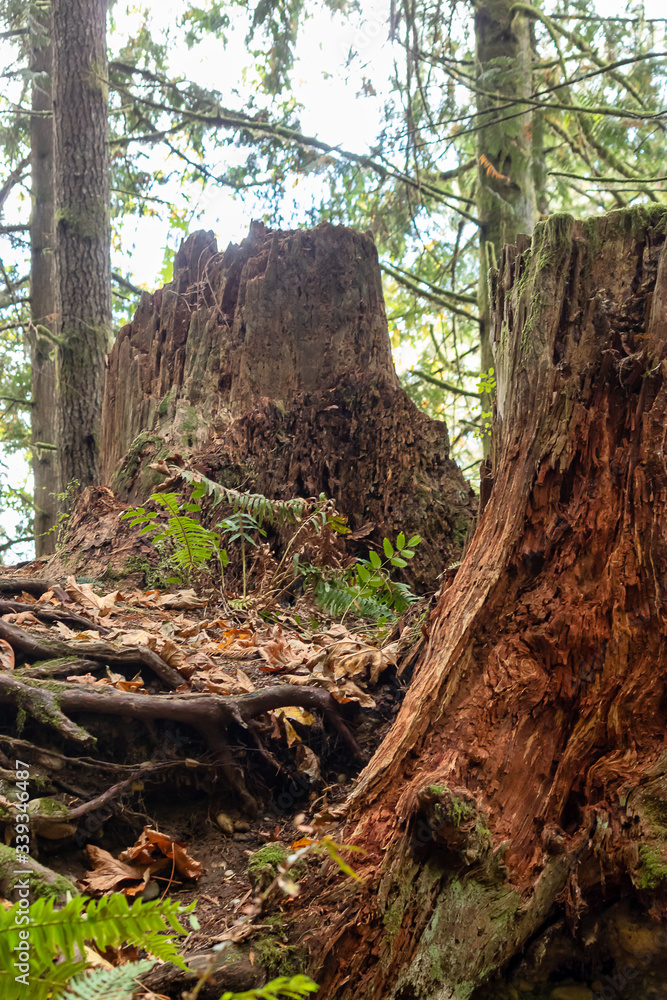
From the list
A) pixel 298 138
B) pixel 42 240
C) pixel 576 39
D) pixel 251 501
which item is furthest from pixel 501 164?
pixel 42 240

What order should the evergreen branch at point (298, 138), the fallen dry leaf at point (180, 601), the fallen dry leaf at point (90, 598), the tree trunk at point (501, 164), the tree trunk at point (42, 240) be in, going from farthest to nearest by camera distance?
the tree trunk at point (42, 240) → the tree trunk at point (501, 164) → the evergreen branch at point (298, 138) → the fallen dry leaf at point (180, 601) → the fallen dry leaf at point (90, 598)

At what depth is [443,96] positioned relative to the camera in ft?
26.0

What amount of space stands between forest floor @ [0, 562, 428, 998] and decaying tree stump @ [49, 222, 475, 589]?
1711 mm

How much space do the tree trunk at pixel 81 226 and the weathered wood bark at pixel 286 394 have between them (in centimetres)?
175

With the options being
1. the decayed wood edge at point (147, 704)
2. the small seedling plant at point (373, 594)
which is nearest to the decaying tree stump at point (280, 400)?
the small seedling plant at point (373, 594)

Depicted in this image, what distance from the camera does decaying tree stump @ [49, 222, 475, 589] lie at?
5.04 m

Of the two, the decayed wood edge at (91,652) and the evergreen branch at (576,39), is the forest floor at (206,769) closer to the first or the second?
the decayed wood edge at (91,652)

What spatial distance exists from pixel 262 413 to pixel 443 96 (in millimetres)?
5087

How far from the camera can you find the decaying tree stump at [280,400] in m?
5.04

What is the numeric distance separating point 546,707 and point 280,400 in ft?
12.3

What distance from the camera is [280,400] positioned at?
5.43 meters

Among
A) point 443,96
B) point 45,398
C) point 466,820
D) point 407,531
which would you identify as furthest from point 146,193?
point 466,820

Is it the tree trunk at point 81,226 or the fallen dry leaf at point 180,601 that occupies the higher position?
the tree trunk at point 81,226

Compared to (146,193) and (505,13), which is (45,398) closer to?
(146,193)
